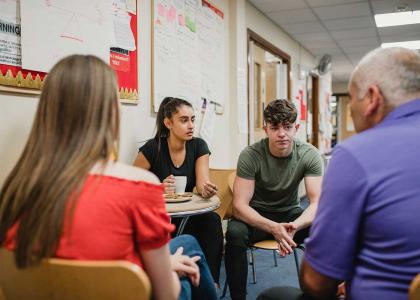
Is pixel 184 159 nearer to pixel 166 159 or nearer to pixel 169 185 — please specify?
pixel 166 159

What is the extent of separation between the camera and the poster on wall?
1.70 metres

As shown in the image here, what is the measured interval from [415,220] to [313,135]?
684 cm

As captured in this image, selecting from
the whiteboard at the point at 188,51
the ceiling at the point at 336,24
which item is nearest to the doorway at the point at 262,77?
the ceiling at the point at 336,24

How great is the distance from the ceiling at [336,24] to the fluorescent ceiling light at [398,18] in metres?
0.10

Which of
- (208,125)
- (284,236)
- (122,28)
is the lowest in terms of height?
(284,236)

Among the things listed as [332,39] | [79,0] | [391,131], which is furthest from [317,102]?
[391,131]

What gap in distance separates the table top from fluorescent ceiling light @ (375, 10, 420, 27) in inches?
152

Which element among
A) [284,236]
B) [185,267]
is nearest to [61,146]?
[185,267]

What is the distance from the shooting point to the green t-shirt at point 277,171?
242cm

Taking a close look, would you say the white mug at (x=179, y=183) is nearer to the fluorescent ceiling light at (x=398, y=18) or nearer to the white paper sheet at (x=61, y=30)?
the white paper sheet at (x=61, y=30)

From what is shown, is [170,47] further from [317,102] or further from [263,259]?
[317,102]

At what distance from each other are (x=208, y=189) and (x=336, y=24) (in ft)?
13.0

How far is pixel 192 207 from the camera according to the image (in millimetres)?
1859

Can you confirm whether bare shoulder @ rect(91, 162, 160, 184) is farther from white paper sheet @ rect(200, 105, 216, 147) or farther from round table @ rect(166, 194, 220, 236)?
white paper sheet @ rect(200, 105, 216, 147)
